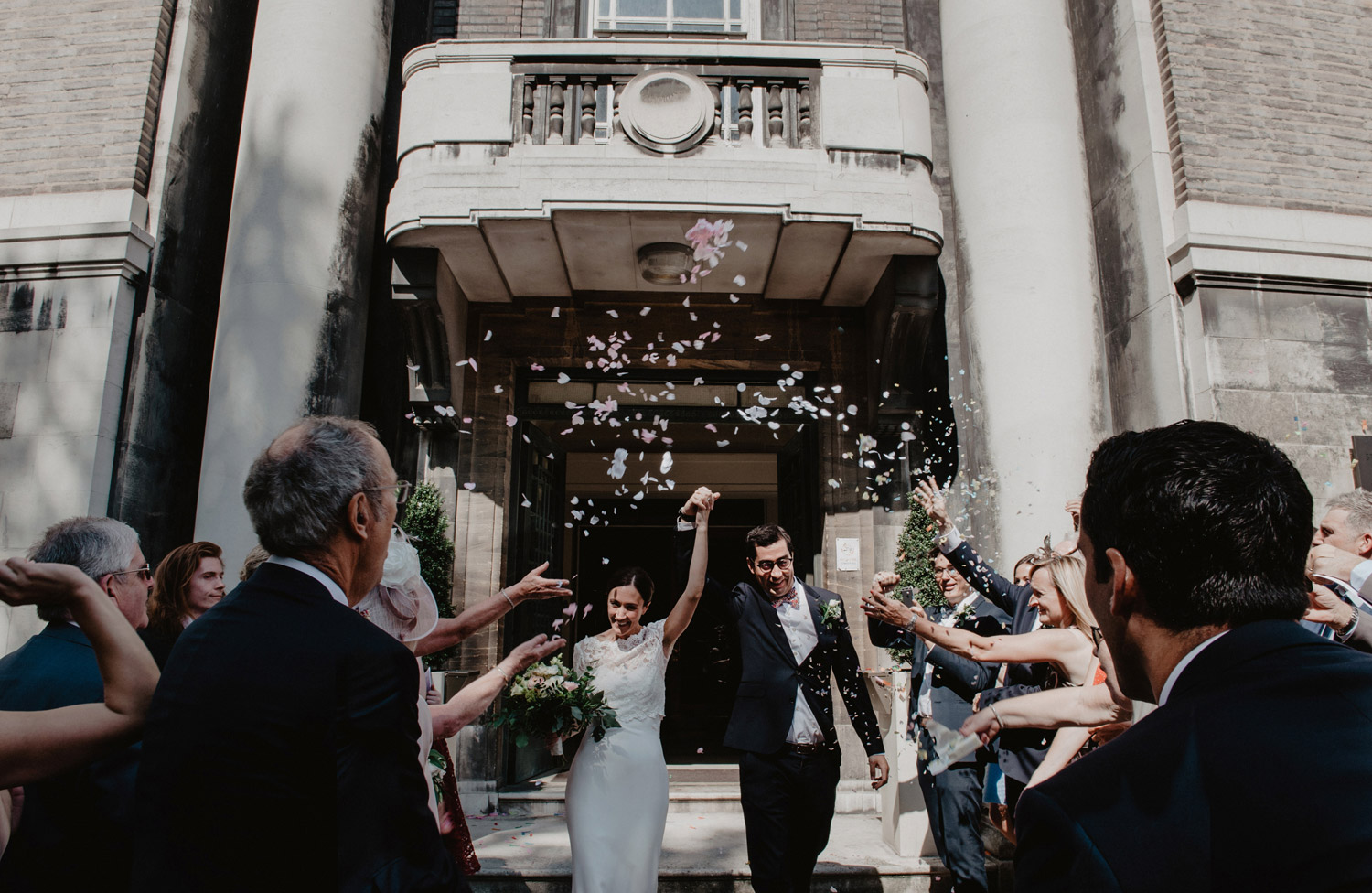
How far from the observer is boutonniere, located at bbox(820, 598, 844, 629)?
5.14 m

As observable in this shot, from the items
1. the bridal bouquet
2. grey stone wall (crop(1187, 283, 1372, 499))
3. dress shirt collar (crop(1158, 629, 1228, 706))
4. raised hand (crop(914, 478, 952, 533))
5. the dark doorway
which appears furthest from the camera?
the dark doorway

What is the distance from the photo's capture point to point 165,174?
8047 mm

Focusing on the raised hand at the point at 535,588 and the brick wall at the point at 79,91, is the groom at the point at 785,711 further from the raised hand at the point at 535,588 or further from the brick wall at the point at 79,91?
the brick wall at the point at 79,91

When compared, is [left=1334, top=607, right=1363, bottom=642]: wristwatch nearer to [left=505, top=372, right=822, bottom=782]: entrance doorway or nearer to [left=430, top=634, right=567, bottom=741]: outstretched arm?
[left=430, top=634, right=567, bottom=741]: outstretched arm

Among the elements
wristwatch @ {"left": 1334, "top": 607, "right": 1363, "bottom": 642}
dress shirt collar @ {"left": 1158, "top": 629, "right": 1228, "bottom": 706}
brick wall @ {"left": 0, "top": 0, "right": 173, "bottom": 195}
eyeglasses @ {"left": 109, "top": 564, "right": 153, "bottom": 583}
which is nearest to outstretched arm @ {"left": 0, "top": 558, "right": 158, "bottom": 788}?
eyeglasses @ {"left": 109, "top": 564, "right": 153, "bottom": 583}

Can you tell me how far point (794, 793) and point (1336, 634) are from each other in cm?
266

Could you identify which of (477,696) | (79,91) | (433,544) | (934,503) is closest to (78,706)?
(477,696)

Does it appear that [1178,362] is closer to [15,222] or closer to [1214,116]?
[1214,116]

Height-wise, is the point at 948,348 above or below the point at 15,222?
below

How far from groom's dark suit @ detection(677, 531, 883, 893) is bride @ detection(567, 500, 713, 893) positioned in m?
0.43

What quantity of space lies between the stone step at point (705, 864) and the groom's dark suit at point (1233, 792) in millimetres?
5222

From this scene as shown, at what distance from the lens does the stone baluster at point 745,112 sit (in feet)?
24.6

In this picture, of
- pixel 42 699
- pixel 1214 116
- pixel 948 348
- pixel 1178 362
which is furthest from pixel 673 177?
pixel 42 699

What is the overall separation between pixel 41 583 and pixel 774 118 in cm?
689
